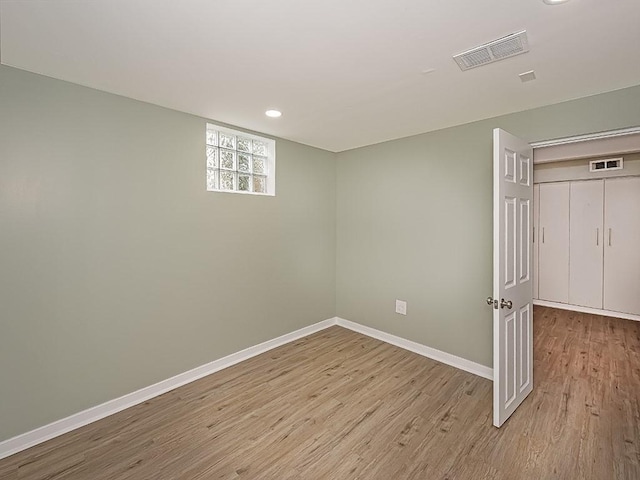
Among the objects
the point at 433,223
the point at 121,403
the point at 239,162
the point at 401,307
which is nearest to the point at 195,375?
the point at 121,403

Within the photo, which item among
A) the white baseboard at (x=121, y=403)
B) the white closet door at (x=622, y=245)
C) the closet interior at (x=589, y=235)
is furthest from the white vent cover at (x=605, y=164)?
the white baseboard at (x=121, y=403)

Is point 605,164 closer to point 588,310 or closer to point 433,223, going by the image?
point 588,310

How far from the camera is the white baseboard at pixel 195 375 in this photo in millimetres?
2064

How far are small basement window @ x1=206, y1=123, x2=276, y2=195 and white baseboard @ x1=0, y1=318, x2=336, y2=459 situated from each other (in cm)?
172

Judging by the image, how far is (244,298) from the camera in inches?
128

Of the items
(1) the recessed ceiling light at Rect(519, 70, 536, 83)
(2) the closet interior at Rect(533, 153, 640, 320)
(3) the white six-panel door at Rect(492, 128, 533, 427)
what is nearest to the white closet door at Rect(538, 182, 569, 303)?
(2) the closet interior at Rect(533, 153, 640, 320)

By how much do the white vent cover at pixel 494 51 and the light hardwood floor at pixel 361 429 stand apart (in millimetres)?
2456

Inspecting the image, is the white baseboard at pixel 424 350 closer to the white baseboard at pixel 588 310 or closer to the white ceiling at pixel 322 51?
the white ceiling at pixel 322 51

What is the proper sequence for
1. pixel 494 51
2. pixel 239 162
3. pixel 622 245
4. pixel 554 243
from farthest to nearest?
pixel 554 243
pixel 622 245
pixel 239 162
pixel 494 51

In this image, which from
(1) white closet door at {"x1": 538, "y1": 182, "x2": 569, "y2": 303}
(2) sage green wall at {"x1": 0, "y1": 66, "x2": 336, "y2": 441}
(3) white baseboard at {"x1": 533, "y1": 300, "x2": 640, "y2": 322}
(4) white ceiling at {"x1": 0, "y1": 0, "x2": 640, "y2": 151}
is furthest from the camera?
(1) white closet door at {"x1": 538, "y1": 182, "x2": 569, "y2": 303}

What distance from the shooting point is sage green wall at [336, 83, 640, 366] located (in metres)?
2.64

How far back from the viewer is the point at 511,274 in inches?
93.2

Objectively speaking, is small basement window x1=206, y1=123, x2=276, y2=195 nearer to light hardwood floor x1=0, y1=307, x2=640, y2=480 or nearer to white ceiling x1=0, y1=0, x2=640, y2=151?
white ceiling x1=0, y1=0, x2=640, y2=151

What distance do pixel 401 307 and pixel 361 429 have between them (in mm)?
1678
